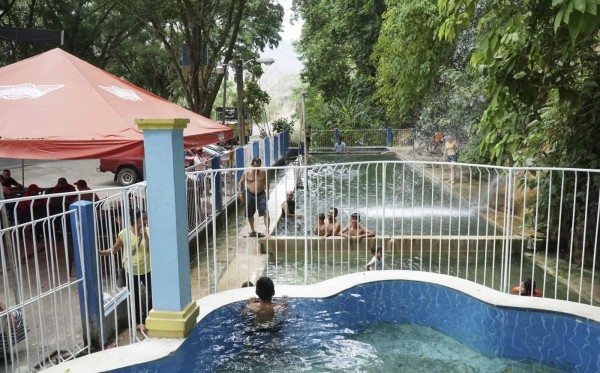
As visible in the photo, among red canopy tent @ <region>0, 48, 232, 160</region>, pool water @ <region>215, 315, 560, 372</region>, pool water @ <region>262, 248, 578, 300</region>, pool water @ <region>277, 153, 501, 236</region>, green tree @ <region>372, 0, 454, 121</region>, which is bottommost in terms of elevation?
pool water @ <region>262, 248, 578, 300</region>

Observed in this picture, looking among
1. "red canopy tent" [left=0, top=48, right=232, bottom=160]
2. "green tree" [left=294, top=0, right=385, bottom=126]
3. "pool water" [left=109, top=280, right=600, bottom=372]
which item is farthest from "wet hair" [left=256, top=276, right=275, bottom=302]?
"green tree" [left=294, top=0, right=385, bottom=126]

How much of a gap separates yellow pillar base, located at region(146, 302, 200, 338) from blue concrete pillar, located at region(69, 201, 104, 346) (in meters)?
0.56

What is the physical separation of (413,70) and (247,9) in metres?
7.07

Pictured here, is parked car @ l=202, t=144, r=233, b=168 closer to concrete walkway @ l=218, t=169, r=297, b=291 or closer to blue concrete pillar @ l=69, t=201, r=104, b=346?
concrete walkway @ l=218, t=169, r=297, b=291

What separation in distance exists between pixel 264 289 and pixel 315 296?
74 cm

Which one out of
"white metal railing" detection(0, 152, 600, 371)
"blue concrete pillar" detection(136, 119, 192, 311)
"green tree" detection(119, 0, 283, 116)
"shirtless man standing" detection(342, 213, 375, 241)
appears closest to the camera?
"blue concrete pillar" detection(136, 119, 192, 311)

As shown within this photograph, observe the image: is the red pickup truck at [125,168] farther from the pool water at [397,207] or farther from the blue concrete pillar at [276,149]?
the blue concrete pillar at [276,149]

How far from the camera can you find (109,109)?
6637mm

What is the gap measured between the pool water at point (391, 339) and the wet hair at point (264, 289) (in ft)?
0.99

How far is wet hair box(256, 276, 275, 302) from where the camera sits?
5590 millimetres

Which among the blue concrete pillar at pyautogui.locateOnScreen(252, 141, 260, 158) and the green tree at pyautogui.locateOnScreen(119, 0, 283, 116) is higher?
the green tree at pyautogui.locateOnScreen(119, 0, 283, 116)

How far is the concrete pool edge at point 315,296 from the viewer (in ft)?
14.2

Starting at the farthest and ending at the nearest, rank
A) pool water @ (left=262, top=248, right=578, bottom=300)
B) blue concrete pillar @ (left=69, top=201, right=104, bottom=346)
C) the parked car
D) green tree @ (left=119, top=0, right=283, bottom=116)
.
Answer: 1. green tree @ (left=119, top=0, right=283, bottom=116)
2. the parked car
3. pool water @ (left=262, top=248, right=578, bottom=300)
4. blue concrete pillar @ (left=69, top=201, right=104, bottom=346)

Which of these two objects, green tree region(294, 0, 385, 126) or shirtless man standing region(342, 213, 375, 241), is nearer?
shirtless man standing region(342, 213, 375, 241)
